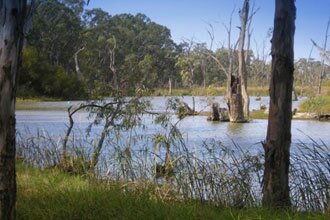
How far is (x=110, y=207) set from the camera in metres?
4.98

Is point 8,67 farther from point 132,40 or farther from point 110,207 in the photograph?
point 132,40

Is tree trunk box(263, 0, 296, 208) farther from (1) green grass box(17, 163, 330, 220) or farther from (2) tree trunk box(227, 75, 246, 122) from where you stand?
(2) tree trunk box(227, 75, 246, 122)

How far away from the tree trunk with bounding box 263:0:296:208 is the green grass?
466 millimetres

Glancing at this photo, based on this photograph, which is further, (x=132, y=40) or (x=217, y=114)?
(x=132, y=40)

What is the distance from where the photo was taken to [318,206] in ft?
18.8

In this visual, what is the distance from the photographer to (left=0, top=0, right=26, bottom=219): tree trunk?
3.97 meters

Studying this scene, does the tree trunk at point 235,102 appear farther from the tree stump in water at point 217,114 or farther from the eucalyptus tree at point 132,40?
the eucalyptus tree at point 132,40

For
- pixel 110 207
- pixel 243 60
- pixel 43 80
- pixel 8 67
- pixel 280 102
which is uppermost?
pixel 243 60

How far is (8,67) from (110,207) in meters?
1.80

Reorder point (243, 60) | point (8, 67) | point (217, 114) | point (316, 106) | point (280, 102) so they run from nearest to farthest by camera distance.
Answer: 1. point (8, 67)
2. point (280, 102)
3. point (217, 114)
4. point (243, 60)
5. point (316, 106)

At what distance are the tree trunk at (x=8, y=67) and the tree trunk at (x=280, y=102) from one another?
A: 261 cm

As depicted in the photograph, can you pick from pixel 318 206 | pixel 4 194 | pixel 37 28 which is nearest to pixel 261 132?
pixel 318 206

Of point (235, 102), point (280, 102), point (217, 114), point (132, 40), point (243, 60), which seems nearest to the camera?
point (280, 102)

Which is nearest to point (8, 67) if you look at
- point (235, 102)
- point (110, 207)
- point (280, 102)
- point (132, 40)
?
point (110, 207)
